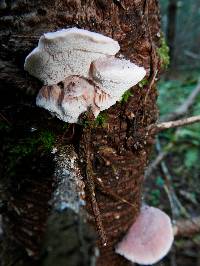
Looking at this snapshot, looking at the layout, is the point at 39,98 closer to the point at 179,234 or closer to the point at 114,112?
the point at 114,112

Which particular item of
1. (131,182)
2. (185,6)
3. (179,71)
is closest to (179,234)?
(131,182)

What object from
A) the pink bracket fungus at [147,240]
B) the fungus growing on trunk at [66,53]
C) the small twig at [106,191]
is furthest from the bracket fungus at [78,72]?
the pink bracket fungus at [147,240]

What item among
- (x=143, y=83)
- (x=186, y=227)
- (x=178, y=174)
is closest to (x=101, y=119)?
(x=143, y=83)

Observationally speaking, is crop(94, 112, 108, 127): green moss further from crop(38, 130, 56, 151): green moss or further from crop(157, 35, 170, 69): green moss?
crop(157, 35, 170, 69): green moss

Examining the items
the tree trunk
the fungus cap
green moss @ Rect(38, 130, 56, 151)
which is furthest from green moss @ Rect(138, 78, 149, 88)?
green moss @ Rect(38, 130, 56, 151)

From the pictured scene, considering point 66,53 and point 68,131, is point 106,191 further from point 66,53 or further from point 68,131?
point 66,53
